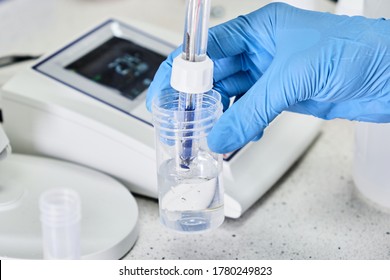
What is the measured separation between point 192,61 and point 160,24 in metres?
0.65

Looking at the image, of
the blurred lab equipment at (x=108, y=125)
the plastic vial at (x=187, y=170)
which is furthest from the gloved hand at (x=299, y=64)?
the blurred lab equipment at (x=108, y=125)

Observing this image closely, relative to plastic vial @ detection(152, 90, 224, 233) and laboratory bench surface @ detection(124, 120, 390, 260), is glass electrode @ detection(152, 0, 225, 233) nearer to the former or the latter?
plastic vial @ detection(152, 90, 224, 233)

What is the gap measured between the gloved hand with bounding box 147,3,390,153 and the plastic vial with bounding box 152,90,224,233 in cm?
2

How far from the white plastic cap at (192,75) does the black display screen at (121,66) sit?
0.29 metres

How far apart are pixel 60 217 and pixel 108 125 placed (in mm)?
297

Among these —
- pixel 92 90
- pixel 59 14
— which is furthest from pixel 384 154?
pixel 59 14

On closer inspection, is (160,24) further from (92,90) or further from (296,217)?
(296,217)

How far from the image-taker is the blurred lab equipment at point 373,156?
2.83 feet

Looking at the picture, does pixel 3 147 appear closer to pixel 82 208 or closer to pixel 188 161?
pixel 82 208

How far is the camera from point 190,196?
0.70 m

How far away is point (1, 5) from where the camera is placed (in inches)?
52.2

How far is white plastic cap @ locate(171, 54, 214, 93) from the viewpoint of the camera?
0.64 m

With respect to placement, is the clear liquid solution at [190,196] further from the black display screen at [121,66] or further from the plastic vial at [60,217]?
the black display screen at [121,66]

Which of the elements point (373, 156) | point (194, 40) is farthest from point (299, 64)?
point (373, 156)
